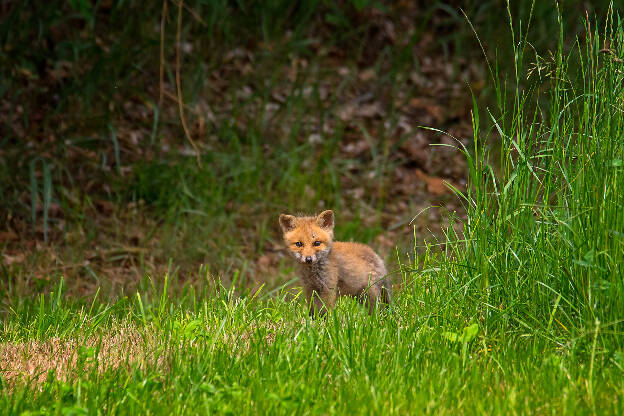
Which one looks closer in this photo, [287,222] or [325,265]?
[325,265]

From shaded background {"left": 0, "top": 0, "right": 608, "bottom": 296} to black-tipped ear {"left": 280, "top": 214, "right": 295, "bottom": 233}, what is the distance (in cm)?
105

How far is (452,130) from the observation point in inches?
456

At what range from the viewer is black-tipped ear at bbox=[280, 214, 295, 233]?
20.5 feet

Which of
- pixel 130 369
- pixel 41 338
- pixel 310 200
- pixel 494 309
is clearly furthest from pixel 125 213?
pixel 494 309

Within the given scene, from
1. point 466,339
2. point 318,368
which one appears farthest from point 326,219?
point 318,368

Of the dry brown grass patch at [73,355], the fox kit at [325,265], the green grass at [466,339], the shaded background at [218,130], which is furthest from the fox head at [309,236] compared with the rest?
the dry brown grass patch at [73,355]

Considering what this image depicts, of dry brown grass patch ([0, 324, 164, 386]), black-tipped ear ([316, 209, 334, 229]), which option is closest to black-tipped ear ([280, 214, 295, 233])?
black-tipped ear ([316, 209, 334, 229])

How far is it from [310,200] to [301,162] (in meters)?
0.71

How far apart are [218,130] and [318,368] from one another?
6.64 m

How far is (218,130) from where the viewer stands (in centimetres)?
1037

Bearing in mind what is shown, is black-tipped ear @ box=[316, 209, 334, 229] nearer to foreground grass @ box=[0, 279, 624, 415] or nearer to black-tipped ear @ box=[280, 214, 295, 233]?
black-tipped ear @ box=[280, 214, 295, 233]

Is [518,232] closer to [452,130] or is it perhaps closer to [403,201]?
Answer: [403,201]

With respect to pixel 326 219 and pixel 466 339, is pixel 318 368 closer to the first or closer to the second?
pixel 466 339

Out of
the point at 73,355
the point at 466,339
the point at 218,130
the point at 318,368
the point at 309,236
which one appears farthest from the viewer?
the point at 218,130
